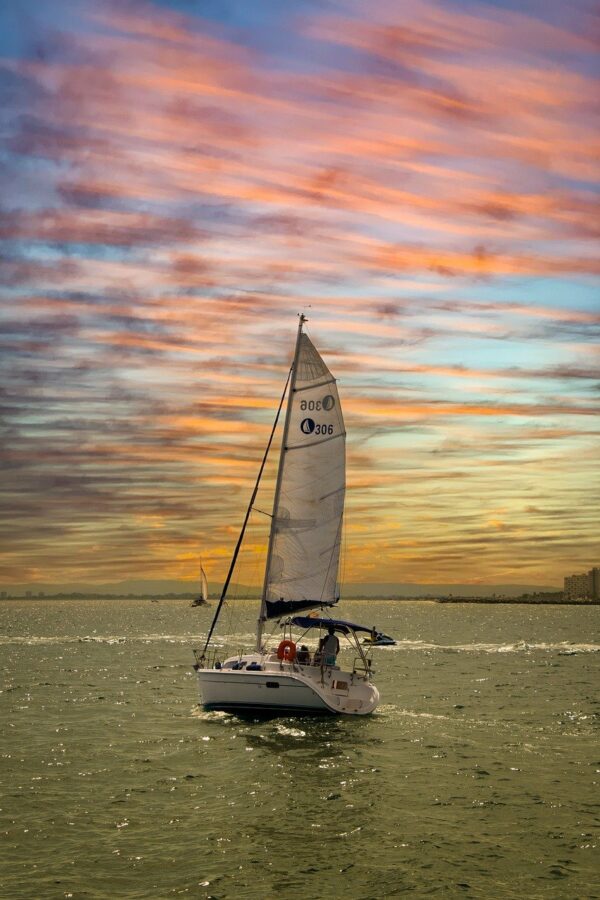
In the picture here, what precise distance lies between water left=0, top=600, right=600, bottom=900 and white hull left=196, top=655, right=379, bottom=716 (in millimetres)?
994

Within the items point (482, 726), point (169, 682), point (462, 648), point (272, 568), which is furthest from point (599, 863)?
point (462, 648)

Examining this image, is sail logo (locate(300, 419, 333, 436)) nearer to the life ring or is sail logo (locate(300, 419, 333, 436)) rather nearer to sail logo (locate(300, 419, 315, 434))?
sail logo (locate(300, 419, 315, 434))

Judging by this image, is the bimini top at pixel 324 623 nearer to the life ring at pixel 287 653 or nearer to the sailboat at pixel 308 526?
the sailboat at pixel 308 526

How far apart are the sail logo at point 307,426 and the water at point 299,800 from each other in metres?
13.4

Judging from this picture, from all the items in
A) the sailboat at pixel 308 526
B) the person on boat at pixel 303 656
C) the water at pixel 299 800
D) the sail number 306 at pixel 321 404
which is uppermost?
the sail number 306 at pixel 321 404

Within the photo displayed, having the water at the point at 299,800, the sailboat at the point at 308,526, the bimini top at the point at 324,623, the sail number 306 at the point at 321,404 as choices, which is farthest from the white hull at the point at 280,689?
the sail number 306 at the point at 321,404

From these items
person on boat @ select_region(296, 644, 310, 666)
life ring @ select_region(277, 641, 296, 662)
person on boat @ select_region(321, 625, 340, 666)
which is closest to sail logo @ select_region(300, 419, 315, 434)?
person on boat @ select_region(321, 625, 340, 666)

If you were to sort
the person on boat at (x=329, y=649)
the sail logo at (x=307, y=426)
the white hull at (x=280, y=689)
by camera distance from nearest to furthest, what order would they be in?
the white hull at (x=280, y=689)
the person on boat at (x=329, y=649)
the sail logo at (x=307, y=426)

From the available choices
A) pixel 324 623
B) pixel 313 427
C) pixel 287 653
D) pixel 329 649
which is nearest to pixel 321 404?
pixel 313 427

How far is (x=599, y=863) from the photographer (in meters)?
21.9

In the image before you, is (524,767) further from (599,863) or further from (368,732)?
(599,863)

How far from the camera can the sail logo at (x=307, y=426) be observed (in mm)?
43875

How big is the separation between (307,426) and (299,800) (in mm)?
20140

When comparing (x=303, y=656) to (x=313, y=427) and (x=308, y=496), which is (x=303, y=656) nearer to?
(x=308, y=496)
